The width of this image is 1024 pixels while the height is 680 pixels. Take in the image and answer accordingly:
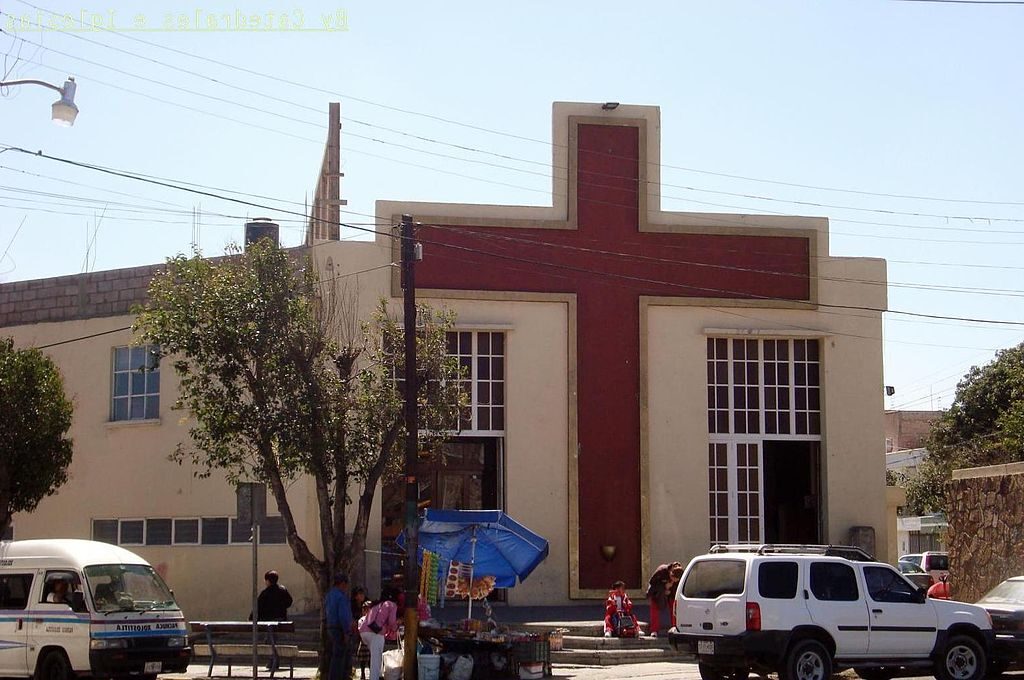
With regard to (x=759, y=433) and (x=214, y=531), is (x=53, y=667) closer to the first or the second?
(x=214, y=531)

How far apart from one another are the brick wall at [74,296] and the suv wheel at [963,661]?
1628cm

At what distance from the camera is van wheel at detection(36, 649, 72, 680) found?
1695cm

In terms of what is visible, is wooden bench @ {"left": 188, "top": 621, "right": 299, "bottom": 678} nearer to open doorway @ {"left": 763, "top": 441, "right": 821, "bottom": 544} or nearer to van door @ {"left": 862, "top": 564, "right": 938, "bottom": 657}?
van door @ {"left": 862, "top": 564, "right": 938, "bottom": 657}

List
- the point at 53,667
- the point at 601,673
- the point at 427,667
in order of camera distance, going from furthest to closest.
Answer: the point at 601,673 → the point at 427,667 → the point at 53,667

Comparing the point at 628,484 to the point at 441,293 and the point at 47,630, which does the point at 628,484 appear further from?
the point at 47,630

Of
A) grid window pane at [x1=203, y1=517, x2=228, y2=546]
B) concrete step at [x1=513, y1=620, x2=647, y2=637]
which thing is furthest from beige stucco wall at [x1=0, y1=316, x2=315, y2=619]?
concrete step at [x1=513, y1=620, x2=647, y2=637]

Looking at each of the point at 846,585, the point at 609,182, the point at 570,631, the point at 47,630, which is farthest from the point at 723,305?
the point at 47,630

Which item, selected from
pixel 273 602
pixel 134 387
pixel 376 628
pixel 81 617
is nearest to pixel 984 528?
pixel 376 628

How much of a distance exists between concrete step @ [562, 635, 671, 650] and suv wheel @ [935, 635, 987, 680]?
5555 mm

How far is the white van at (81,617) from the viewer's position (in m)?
16.8

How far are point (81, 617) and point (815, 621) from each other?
918 centimetres

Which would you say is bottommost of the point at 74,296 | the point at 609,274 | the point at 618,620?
the point at 618,620

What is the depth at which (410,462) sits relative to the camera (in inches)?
696

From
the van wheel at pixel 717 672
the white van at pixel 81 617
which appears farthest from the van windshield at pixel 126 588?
the van wheel at pixel 717 672
